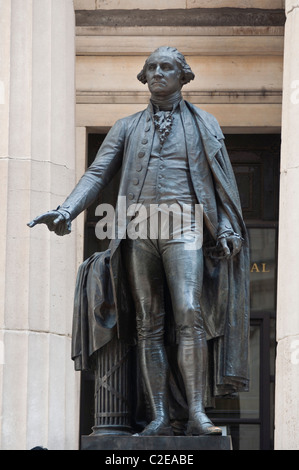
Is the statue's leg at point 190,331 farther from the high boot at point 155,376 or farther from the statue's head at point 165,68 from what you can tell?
the statue's head at point 165,68

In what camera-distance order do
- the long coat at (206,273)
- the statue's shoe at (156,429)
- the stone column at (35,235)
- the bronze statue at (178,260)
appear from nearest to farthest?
1. the statue's shoe at (156,429)
2. the bronze statue at (178,260)
3. the long coat at (206,273)
4. the stone column at (35,235)

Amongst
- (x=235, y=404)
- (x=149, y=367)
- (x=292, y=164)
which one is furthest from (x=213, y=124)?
(x=235, y=404)

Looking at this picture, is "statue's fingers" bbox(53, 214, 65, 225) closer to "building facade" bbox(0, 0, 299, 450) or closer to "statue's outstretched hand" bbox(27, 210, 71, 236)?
"statue's outstretched hand" bbox(27, 210, 71, 236)

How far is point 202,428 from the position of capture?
1266 cm

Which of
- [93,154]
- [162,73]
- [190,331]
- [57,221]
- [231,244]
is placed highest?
[93,154]

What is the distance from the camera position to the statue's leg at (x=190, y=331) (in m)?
12.9

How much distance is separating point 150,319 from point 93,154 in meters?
11.4

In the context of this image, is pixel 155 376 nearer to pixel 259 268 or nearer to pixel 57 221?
pixel 57 221

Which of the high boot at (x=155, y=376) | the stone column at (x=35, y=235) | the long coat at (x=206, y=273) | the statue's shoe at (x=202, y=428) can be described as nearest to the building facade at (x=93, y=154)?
the stone column at (x=35, y=235)

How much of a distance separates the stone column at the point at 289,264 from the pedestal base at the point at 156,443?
5.81 metres

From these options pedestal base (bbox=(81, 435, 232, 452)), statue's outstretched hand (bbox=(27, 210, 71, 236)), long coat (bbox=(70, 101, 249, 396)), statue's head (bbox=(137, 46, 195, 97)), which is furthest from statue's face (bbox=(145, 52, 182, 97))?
pedestal base (bbox=(81, 435, 232, 452))

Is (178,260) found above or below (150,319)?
above

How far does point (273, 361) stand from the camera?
23.5 metres

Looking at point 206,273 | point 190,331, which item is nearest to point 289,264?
point 206,273
